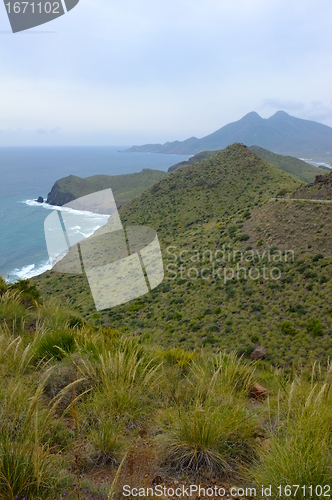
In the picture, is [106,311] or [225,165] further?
[225,165]

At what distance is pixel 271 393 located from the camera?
4.05 metres

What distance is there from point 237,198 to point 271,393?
44675mm

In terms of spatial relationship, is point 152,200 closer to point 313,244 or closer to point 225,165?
point 225,165

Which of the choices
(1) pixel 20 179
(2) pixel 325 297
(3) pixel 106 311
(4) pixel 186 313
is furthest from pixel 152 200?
(1) pixel 20 179

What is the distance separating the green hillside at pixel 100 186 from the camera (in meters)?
107

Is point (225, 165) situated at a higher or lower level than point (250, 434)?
higher

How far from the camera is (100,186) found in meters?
122

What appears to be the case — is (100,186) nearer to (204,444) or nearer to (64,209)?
(64,209)

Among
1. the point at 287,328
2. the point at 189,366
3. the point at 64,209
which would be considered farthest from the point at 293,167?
the point at 189,366

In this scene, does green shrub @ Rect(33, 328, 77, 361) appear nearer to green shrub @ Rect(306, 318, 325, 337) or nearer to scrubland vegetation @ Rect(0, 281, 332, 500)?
scrubland vegetation @ Rect(0, 281, 332, 500)
